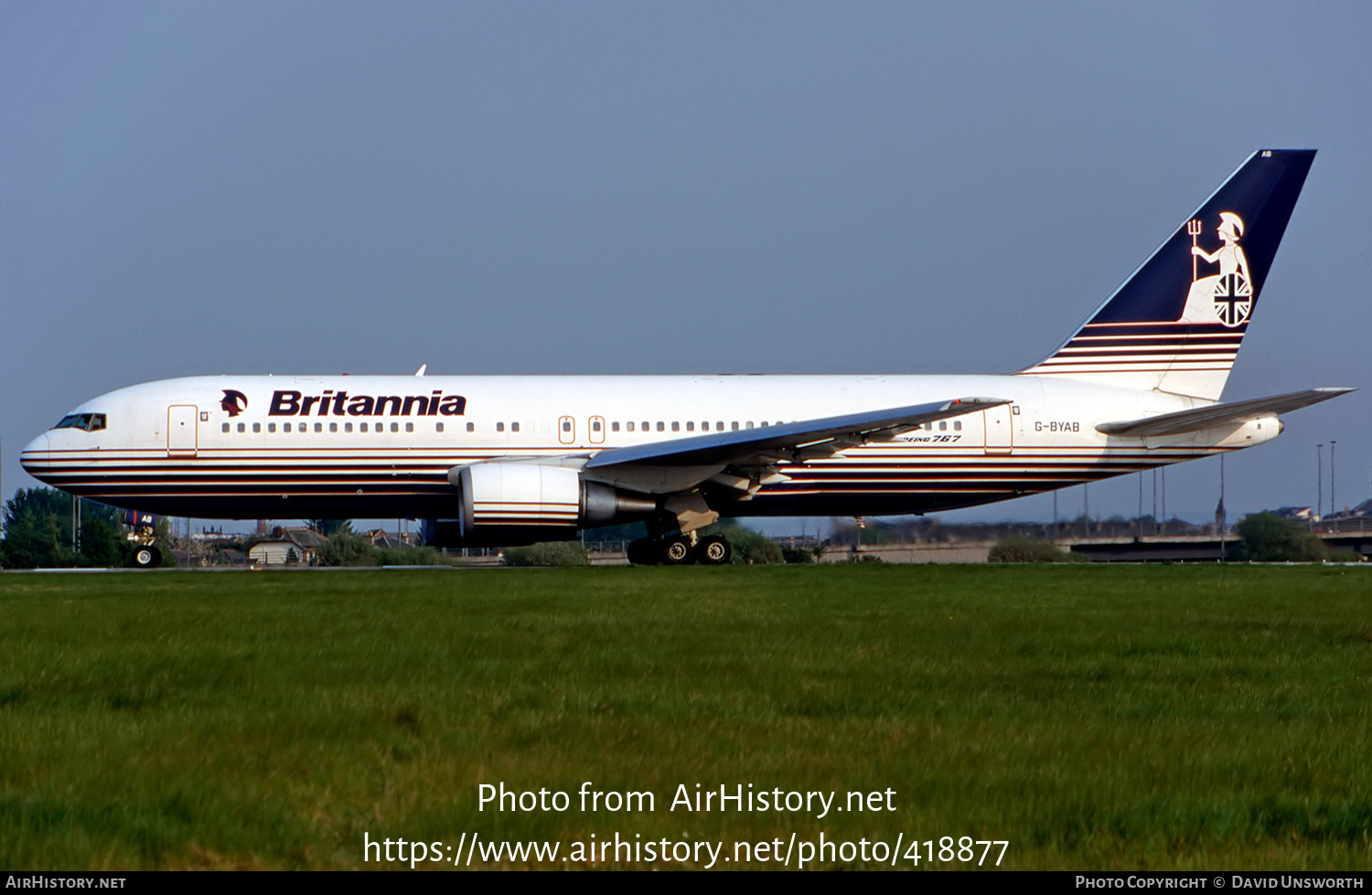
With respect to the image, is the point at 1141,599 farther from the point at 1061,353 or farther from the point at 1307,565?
the point at 1061,353

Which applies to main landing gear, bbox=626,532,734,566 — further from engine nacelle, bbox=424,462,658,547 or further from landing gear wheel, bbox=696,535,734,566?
engine nacelle, bbox=424,462,658,547

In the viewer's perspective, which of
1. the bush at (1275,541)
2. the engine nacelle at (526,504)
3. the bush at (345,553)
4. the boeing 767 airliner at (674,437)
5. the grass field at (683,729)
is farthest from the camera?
the bush at (345,553)

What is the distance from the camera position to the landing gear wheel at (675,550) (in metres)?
23.2

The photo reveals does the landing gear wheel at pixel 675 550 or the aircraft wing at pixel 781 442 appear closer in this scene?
the aircraft wing at pixel 781 442

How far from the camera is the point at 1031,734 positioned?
5.74m

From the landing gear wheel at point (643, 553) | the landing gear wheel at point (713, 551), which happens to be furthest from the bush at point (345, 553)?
the landing gear wheel at point (713, 551)

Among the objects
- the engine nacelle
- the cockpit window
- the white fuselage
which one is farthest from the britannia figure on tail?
the cockpit window

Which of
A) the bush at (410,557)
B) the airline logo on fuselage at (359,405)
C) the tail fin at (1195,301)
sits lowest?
the bush at (410,557)

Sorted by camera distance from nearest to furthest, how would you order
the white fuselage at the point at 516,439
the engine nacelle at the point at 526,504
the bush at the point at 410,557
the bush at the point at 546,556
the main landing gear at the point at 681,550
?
the engine nacelle at the point at 526,504
the white fuselage at the point at 516,439
the main landing gear at the point at 681,550
the bush at the point at 410,557
the bush at the point at 546,556

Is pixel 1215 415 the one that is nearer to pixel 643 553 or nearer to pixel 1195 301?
pixel 1195 301

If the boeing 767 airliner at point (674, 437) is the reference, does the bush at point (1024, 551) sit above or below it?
below

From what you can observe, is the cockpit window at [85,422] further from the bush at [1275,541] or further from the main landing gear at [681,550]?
the bush at [1275,541]

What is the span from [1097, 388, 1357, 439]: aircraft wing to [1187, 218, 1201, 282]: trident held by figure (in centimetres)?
299
